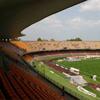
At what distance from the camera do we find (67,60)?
124ft

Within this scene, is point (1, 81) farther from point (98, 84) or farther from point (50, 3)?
point (98, 84)

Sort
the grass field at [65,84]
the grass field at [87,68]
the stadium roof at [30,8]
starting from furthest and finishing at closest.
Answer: the grass field at [87,68]
the grass field at [65,84]
the stadium roof at [30,8]

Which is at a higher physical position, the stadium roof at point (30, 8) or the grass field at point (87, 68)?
the stadium roof at point (30, 8)

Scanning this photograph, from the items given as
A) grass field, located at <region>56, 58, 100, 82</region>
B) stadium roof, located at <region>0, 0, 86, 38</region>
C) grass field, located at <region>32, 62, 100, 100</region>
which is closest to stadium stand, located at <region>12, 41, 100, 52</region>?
grass field, located at <region>56, 58, 100, 82</region>

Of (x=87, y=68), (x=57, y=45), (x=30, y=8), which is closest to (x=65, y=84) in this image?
(x=30, y=8)

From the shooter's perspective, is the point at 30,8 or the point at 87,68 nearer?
the point at 30,8

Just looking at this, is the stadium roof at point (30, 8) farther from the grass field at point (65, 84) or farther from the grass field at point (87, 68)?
the grass field at point (87, 68)

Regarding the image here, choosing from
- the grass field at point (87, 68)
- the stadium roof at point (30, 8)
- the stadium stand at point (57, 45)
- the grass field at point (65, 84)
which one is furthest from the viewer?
the stadium stand at point (57, 45)

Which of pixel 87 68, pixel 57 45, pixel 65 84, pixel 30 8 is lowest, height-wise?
pixel 87 68

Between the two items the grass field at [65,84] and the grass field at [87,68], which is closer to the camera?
the grass field at [65,84]

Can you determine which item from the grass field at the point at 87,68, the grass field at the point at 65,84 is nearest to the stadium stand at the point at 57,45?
the grass field at the point at 87,68

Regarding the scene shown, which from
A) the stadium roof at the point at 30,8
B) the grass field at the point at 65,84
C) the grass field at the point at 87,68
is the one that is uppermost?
the stadium roof at the point at 30,8

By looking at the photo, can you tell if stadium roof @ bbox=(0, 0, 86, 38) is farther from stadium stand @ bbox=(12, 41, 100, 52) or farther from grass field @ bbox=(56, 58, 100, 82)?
stadium stand @ bbox=(12, 41, 100, 52)

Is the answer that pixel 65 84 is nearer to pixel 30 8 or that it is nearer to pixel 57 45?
pixel 30 8
